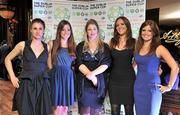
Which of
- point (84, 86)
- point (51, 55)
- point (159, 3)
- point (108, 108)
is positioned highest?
point (159, 3)

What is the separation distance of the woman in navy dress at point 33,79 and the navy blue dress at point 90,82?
0.39 meters

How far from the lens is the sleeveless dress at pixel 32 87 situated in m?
3.11

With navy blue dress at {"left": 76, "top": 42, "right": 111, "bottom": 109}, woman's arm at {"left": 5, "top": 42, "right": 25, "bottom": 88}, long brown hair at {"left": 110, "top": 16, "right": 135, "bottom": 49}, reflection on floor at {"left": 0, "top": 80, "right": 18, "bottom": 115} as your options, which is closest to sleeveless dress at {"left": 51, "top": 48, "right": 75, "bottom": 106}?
navy blue dress at {"left": 76, "top": 42, "right": 111, "bottom": 109}

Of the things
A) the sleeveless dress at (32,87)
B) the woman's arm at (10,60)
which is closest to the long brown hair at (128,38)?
the sleeveless dress at (32,87)

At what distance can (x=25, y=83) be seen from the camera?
312 cm

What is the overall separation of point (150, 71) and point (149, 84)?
123 millimetres

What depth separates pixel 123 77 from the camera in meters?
3.12

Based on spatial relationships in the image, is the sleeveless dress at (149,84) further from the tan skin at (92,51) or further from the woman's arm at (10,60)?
the woman's arm at (10,60)

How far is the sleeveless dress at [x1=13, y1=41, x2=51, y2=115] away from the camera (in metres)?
3.11

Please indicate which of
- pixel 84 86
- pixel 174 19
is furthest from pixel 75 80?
pixel 174 19

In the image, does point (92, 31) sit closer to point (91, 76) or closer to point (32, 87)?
point (91, 76)

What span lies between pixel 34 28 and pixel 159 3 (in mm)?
1661

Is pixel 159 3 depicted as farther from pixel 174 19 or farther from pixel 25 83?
pixel 25 83

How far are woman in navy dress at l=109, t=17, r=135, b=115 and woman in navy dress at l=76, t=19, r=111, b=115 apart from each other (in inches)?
5.1
